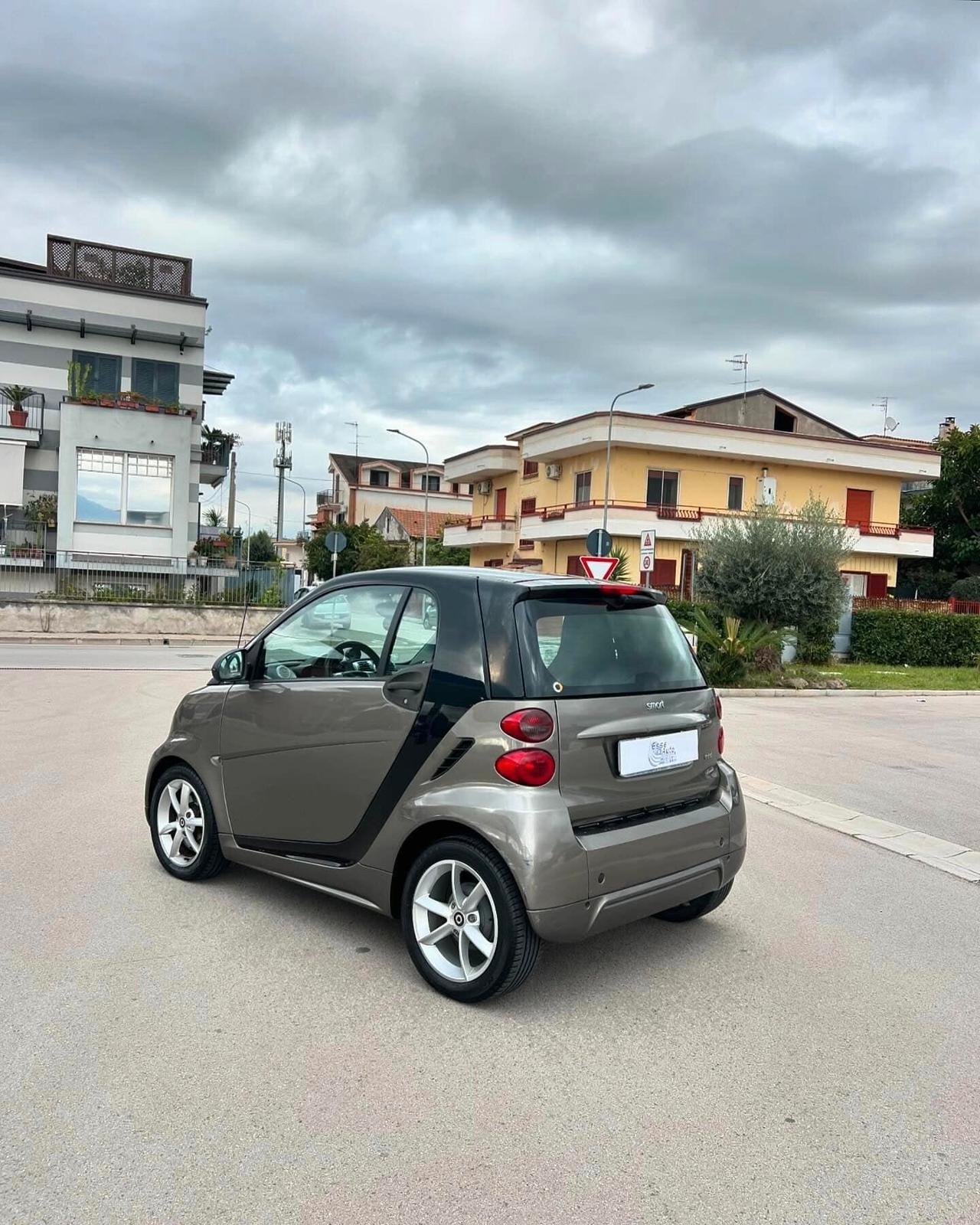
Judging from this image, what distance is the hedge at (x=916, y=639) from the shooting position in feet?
93.5

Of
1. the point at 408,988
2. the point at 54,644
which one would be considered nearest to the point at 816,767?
the point at 408,988

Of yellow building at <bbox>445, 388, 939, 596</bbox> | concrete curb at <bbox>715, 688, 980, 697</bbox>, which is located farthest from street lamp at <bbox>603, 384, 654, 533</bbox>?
concrete curb at <bbox>715, 688, 980, 697</bbox>

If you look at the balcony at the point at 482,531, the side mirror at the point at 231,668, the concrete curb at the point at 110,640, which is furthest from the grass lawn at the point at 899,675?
the balcony at the point at 482,531

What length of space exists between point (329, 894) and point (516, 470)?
50.1m

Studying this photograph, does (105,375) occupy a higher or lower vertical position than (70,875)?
higher

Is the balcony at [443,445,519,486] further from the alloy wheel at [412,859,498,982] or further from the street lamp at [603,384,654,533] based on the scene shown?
the alloy wheel at [412,859,498,982]

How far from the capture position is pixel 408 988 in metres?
3.93

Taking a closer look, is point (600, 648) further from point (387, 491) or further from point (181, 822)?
point (387, 491)

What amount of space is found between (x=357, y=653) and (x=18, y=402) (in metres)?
30.7

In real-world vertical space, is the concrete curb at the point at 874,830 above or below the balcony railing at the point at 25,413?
below

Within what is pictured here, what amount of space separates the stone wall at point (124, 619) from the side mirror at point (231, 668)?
22.4 m

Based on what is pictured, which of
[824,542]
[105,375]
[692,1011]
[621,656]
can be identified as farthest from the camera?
[105,375]

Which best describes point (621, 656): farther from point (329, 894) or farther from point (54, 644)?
point (54, 644)

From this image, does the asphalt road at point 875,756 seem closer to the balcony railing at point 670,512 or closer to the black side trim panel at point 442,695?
the black side trim panel at point 442,695
